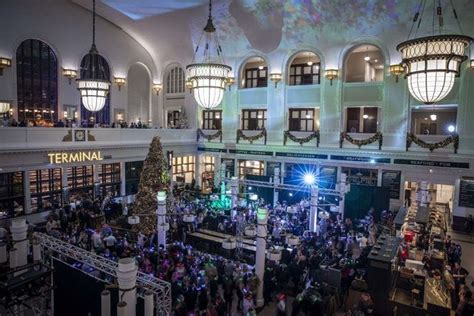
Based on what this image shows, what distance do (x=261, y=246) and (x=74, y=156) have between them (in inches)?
431

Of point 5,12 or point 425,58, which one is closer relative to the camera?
point 425,58

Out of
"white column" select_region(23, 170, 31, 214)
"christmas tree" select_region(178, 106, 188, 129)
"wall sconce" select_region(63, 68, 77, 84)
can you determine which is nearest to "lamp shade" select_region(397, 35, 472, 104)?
"white column" select_region(23, 170, 31, 214)

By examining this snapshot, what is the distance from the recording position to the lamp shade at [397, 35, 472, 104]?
6730 mm

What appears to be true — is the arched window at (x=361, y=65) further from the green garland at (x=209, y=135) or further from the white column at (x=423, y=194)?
the green garland at (x=209, y=135)

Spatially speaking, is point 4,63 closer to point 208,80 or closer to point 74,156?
point 74,156

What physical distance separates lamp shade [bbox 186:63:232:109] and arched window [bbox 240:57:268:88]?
43.7 ft

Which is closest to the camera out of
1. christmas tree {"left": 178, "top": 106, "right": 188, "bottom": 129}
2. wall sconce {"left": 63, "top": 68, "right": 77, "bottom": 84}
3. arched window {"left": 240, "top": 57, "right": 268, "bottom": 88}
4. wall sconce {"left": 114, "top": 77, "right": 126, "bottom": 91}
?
wall sconce {"left": 63, "top": 68, "right": 77, "bottom": 84}

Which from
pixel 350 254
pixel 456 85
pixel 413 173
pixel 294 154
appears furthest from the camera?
pixel 294 154

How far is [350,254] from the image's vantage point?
1254cm

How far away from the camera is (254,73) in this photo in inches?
908

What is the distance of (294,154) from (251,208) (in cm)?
525

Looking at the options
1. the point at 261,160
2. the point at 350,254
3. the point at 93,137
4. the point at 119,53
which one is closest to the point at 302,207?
the point at 350,254

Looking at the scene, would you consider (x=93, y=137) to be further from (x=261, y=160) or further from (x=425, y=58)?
(x=425, y=58)

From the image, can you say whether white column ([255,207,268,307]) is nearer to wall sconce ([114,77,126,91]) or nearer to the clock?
the clock
